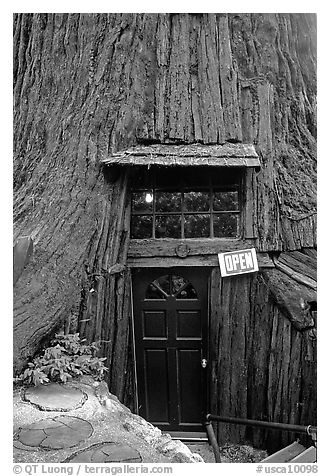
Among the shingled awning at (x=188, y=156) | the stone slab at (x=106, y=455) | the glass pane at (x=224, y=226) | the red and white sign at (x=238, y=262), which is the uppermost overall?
the shingled awning at (x=188, y=156)

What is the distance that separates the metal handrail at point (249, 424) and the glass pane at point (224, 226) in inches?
72.3

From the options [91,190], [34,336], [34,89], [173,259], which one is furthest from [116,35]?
[34,336]

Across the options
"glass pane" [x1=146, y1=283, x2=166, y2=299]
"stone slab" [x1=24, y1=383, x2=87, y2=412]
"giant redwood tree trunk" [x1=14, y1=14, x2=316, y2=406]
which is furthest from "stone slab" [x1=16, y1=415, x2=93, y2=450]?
"glass pane" [x1=146, y1=283, x2=166, y2=299]

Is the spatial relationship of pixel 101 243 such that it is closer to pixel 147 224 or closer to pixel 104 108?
pixel 147 224

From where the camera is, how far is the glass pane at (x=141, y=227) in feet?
14.3

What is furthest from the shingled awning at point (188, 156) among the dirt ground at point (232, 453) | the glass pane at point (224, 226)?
the dirt ground at point (232, 453)

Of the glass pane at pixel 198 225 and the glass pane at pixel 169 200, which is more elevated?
the glass pane at pixel 169 200

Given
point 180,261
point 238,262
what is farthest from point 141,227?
point 238,262

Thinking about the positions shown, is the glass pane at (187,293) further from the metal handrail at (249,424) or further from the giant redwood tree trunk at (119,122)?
the metal handrail at (249,424)

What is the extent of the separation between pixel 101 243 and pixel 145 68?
5.79ft

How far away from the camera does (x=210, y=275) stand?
14.3 feet

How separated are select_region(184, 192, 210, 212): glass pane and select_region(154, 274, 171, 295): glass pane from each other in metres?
0.75

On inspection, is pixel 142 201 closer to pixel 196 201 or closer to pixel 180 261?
pixel 196 201

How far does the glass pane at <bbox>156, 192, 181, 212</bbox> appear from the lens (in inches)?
169
